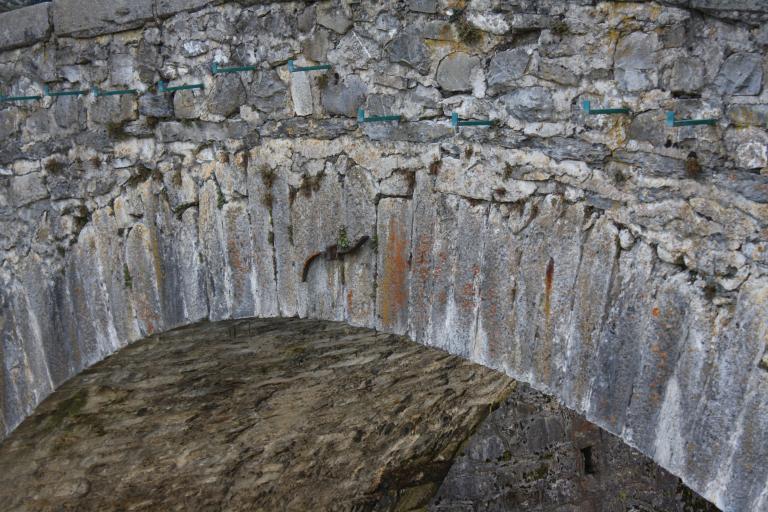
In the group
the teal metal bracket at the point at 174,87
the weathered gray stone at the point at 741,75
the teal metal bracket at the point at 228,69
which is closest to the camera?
the weathered gray stone at the point at 741,75

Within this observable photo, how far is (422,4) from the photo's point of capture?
2.73m

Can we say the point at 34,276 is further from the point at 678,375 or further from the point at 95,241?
the point at 678,375

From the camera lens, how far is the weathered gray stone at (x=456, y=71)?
105 inches

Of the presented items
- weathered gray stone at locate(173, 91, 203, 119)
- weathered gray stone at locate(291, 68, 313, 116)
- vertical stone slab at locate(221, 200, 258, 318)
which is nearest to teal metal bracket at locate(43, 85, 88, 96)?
weathered gray stone at locate(173, 91, 203, 119)

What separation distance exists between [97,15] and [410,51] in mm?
1392

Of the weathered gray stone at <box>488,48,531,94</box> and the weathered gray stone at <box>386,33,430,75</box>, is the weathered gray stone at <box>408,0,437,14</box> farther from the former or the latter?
the weathered gray stone at <box>488,48,531,94</box>

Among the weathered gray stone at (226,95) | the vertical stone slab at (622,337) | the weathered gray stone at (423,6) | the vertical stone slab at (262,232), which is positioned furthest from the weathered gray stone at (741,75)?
the weathered gray stone at (226,95)

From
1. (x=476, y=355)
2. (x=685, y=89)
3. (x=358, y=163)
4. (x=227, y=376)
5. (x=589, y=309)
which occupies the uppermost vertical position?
(x=685, y=89)

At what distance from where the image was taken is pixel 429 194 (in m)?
2.81

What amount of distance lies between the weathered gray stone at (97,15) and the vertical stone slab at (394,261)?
4.10ft

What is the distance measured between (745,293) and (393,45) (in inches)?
52.2

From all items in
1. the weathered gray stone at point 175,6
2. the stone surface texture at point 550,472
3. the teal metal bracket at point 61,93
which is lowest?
the stone surface texture at point 550,472

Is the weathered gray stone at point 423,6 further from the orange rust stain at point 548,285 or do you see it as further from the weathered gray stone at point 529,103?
the orange rust stain at point 548,285

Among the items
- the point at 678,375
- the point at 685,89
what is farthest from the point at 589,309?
the point at 685,89
